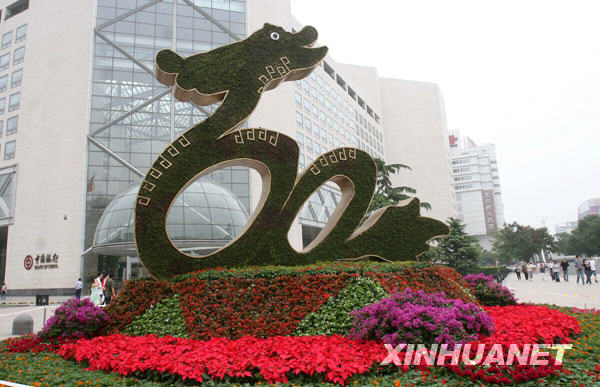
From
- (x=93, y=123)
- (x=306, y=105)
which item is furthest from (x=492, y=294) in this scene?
(x=306, y=105)

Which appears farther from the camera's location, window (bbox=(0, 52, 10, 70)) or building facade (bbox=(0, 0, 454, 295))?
window (bbox=(0, 52, 10, 70))

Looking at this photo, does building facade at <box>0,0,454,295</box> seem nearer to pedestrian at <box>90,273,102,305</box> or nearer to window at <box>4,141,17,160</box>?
window at <box>4,141,17,160</box>

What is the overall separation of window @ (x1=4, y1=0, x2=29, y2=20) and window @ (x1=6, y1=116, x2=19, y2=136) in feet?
43.9

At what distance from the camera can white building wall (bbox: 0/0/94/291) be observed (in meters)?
34.1

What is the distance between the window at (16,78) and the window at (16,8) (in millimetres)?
8531

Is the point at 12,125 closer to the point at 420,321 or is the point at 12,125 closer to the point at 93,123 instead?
the point at 93,123

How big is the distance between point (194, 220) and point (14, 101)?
28349 mm

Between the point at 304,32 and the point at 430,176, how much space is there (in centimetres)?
6746

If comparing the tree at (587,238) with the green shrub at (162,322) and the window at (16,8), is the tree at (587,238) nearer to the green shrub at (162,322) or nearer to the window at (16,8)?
the green shrub at (162,322)

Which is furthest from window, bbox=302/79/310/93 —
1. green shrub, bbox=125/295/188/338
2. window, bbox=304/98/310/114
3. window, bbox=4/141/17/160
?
green shrub, bbox=125/295/188/338

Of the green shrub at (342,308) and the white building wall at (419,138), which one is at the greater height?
the white building wall at (419,138)

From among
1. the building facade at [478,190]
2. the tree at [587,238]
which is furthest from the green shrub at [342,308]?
the building facade at [478,190]

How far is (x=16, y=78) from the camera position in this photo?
4122 cm

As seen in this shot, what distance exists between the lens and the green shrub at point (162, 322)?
8.95 meters
